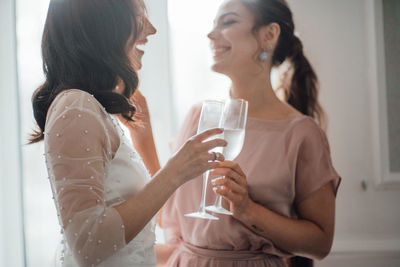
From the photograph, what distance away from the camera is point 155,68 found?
5.11 feet

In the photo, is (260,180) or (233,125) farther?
(260,180)

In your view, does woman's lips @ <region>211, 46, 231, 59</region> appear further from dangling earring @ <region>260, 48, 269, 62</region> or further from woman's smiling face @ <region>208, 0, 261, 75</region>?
dangling earring @ <region>260, 48, 269, 62</region>

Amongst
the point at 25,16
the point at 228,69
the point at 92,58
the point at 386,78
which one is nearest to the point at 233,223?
the point at 228,69

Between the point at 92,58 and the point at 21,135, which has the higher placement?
the point at 92,58

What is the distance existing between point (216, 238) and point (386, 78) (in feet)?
3.21

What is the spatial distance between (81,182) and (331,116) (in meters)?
1.21

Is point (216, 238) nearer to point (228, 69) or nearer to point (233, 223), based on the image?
point (233, 223)

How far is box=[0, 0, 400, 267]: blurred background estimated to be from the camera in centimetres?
151

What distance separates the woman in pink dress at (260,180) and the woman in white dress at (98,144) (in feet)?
0.79

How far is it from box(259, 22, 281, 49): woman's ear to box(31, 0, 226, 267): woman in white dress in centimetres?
47

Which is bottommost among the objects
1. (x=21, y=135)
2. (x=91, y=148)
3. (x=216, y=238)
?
(x=216, y=238)

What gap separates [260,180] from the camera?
1108 mm

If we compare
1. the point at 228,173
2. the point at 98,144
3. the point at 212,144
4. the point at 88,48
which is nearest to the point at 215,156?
the point at 212,144

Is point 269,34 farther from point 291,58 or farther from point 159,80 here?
point 159,80
